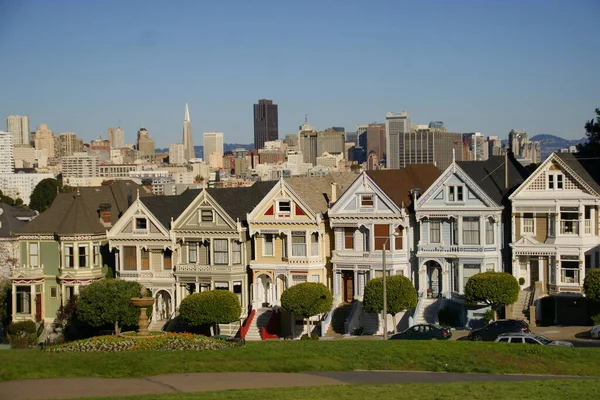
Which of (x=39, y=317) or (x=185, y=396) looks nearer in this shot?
(x=185, y=396)

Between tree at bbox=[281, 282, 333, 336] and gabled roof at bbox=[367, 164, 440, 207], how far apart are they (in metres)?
5.36

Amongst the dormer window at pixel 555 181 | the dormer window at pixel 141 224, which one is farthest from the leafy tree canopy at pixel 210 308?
the dormer window at pixel 555 181

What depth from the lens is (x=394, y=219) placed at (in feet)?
178

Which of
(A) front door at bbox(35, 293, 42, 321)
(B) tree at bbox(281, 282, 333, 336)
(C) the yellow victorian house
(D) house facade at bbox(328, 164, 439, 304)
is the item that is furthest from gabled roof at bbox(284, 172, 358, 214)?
(A) front door at bbox(35, 293, 42, 321)

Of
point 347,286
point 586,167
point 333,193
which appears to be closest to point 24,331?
point 347,286

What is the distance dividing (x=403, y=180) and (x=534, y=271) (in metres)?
7.98

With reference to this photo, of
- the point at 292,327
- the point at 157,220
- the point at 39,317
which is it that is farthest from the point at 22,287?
the point at 292,327

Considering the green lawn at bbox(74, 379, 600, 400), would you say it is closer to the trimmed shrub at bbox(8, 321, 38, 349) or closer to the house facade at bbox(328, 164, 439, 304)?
the house facade at bbox(328, 164, 439, 304)

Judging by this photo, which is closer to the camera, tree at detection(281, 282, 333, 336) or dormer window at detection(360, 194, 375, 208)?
tree at detection(281, 282, 333, 336)

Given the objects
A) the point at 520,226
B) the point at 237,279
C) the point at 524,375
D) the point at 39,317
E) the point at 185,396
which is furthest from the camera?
the point at 39,317

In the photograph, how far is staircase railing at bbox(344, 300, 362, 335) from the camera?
173 ft

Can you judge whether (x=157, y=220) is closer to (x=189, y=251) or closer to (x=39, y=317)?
(x=189, y=251)

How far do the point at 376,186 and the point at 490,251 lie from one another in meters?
5.75

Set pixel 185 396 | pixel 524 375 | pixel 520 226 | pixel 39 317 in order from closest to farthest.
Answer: pixel 185 396 < pixel 524 375 < pixel 520 226 < pixel 39 317
